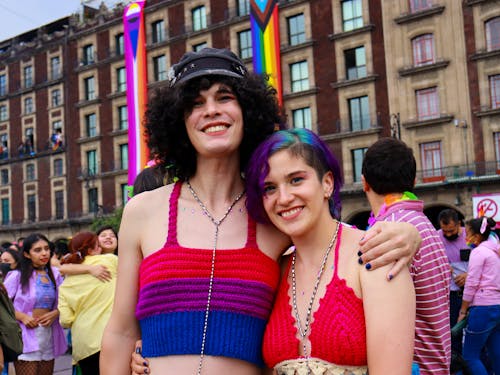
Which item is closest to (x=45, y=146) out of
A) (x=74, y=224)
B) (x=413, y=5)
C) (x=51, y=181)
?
(x=51, y=181)

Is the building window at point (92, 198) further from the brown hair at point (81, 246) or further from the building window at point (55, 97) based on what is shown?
the brown hair at point (81, 246)

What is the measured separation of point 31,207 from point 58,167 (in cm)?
369

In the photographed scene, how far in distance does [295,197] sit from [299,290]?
1.09ft

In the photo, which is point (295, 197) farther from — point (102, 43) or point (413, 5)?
point (102, 43)

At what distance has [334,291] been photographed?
1.93 metres

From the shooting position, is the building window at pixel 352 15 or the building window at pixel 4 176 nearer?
the building window at pixel 352 15

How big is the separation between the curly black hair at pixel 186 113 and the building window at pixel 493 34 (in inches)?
976

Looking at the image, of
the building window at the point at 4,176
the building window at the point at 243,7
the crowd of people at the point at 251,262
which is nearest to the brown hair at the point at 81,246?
the crowd of people at the point at 251,262

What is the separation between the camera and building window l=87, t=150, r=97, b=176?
121 ft

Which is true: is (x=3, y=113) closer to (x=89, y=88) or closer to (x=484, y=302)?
(x=89, y=88)

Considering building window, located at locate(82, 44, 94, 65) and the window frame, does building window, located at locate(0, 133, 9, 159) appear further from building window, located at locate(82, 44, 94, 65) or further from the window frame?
the window frame

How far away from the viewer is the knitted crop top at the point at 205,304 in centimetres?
208

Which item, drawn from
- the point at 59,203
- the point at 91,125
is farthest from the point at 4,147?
the point at 91,125

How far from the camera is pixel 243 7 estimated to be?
31.6m
